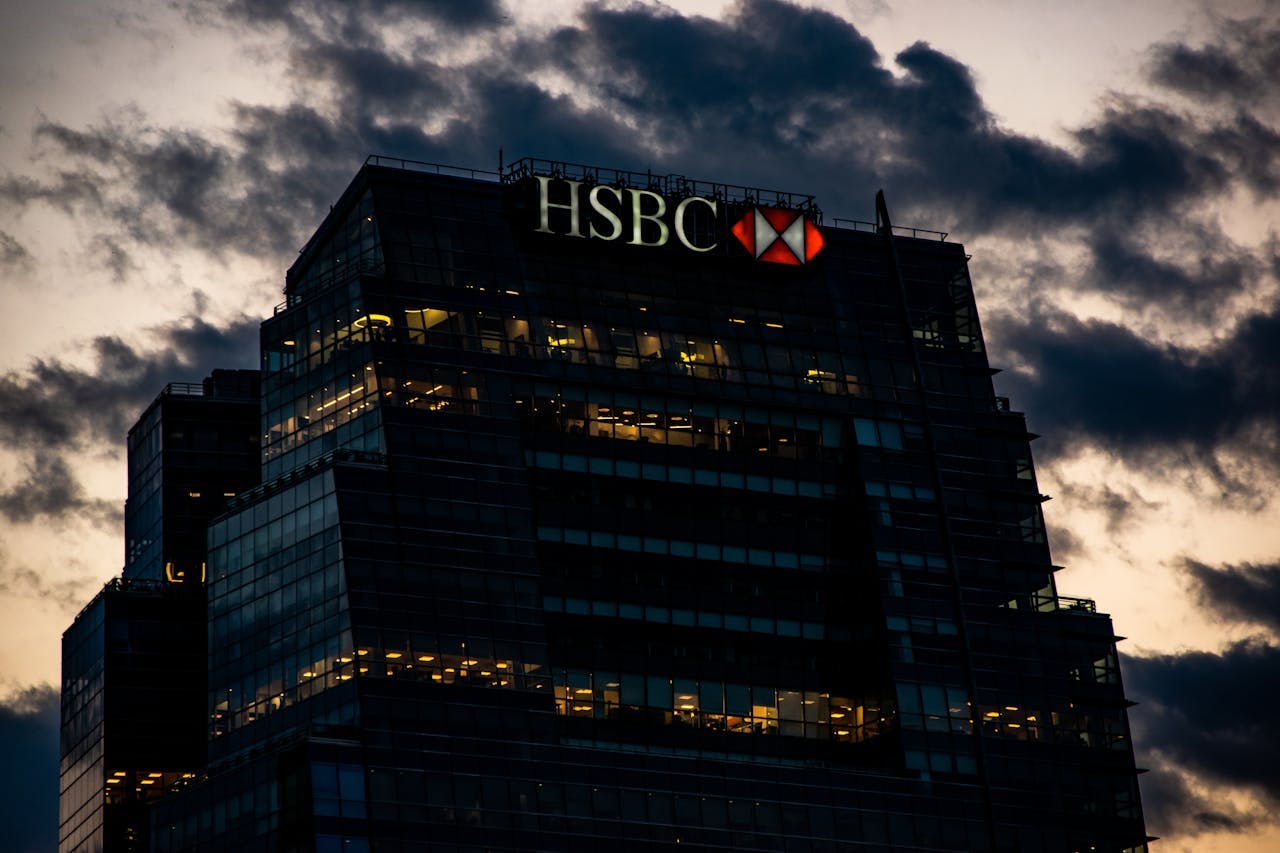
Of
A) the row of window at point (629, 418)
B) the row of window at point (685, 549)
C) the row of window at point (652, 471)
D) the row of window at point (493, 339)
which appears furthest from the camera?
the row of window at point (629, 418)

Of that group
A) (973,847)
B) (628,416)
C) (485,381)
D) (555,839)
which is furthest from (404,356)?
(973,847)

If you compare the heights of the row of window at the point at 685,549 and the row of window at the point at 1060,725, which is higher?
the row of window at the point at 685,549

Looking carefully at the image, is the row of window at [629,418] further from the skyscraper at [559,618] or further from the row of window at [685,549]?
the row of window at [685,549]

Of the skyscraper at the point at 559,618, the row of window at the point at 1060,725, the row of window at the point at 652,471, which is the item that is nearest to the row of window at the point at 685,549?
the skyscraper at the point at 559,618

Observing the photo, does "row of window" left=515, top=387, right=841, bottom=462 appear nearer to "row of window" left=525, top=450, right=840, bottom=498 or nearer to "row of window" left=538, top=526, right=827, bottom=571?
"row of window" left=525, top=450, right=840, bottom=498

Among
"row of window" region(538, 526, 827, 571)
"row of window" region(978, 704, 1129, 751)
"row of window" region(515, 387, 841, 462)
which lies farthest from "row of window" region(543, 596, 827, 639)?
"row of window" region(978, 704, 1129, 751)

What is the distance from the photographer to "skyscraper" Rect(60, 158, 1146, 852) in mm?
178250

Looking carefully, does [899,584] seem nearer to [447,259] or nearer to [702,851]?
[702,851]

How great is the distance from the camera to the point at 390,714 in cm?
17600

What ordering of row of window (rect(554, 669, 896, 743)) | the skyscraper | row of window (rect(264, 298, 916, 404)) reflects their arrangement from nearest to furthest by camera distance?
the skyscraper → row of window (rect(554, 669, 896, 743)) → row of window (rect(264, 298, 916, 404))

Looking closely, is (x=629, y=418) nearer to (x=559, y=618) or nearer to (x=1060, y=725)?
(x=559, y=618)

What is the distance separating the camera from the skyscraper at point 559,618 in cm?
17825

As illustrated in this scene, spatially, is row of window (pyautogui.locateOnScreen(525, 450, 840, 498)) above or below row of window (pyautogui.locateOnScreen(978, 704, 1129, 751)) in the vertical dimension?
above

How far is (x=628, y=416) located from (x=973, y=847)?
4098 cm
